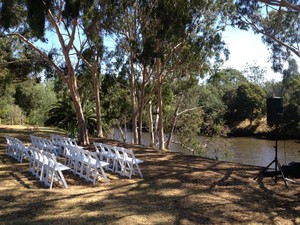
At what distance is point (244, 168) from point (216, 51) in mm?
9045

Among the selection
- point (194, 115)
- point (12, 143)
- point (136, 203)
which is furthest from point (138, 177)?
point (194, 115)

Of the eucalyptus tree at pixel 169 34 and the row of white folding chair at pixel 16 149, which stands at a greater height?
the eucalyptus tree at pixel 169 34

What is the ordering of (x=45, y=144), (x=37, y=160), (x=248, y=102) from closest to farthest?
(x=37, y=160)
(x=45, y=144)
(x=248, y=102)

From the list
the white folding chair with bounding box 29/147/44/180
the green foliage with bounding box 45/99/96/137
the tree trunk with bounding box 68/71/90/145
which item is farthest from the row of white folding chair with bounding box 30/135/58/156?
the green foliage with bounding box 45/99/96/137

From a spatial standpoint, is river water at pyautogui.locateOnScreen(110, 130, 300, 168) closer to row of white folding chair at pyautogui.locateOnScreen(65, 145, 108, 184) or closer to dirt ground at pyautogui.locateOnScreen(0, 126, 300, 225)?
dirt ground at pyautogui.locateOnScreen(0, 126, 300, 225)

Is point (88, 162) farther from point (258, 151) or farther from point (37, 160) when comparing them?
point (258, 151)

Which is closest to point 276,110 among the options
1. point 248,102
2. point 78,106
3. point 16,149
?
point 16,149

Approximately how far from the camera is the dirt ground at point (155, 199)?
5.16 meters

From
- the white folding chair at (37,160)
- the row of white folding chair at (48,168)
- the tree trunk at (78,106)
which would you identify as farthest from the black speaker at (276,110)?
the tree trunk at (78,106)

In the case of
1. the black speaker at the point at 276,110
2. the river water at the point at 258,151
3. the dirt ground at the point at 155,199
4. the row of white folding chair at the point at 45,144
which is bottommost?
the river water at the point at 258,151

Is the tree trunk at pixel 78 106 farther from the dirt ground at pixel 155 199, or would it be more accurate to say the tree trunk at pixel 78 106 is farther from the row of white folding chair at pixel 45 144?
the dirt ground at pixel 155 199

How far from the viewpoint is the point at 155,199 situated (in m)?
6.16

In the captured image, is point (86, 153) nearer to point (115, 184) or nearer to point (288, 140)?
point (115, 184)

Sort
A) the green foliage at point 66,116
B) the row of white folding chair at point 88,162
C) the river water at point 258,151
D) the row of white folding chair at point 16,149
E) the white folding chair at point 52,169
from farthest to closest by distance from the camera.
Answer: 1. the river water at point 258,151
2. the green foliage at point 66,116
3. the row of white folding chair at point 16,149
4. the row of white folding chair at point 88,162
5. the white folding chair at point 52,169
